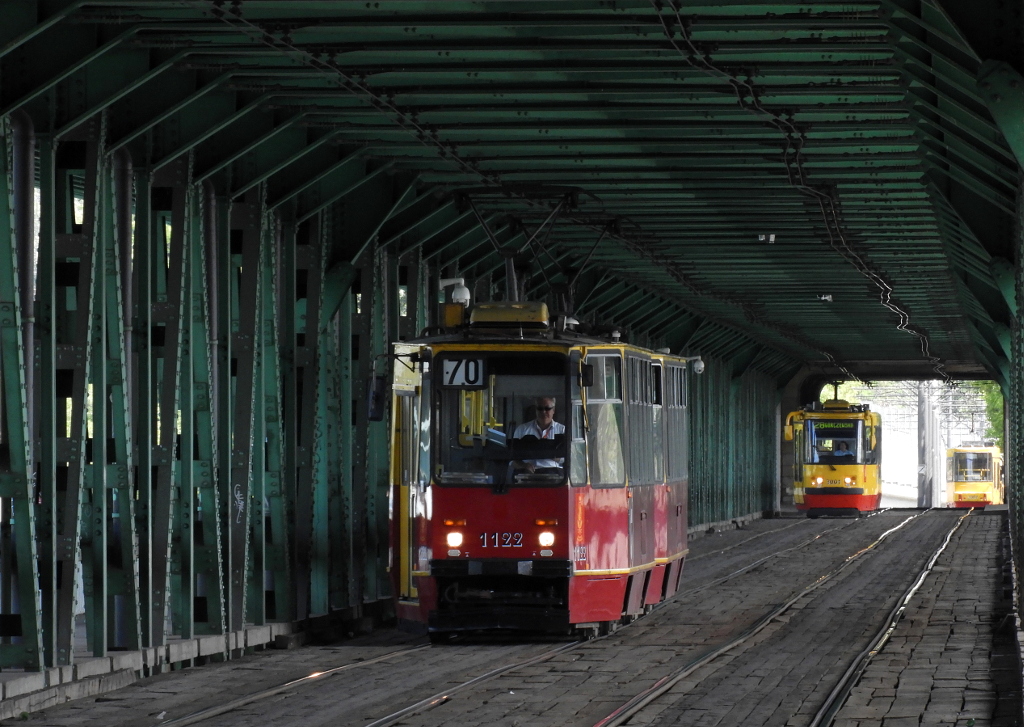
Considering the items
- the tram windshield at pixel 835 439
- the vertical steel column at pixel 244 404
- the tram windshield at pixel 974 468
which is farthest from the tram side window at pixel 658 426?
the tram windshield at pixel 974 468

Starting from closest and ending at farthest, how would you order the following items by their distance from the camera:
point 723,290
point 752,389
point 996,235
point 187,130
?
point 187,130 → point 996,235 → point 723,290 → point 752,389

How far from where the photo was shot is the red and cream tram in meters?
16.8

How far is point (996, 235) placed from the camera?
2161 centimetres

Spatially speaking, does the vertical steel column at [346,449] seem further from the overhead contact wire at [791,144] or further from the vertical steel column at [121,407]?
the vertical steel column at [121,407]

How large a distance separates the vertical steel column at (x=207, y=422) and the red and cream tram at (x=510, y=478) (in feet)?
6.56

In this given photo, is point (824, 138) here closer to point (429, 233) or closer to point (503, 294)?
point (429, 233)

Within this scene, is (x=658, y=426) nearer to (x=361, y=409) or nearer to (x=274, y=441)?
(x=361, y=409)

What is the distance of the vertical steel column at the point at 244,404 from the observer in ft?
54.8

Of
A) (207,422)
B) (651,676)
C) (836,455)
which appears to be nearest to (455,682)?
(651,676)

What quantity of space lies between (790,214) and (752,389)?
35.8 meters

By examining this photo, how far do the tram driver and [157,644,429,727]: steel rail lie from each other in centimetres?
218

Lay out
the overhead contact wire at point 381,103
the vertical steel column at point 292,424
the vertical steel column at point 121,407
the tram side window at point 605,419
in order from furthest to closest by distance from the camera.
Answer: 1. the vertical steel column at point 292,424
2. the tram side window at point 605,419
3. the vertical steel column at point 121,407
4. the overhead contact wire at point 381,103

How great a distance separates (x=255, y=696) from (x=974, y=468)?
220 ft

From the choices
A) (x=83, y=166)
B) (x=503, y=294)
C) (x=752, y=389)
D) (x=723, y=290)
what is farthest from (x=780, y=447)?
(x=83, y=166)
